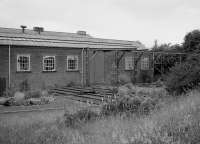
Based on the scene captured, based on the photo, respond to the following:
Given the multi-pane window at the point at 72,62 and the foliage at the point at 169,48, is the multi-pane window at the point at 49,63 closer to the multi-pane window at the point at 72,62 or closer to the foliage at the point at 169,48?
the multi-pane window at the point at 72,62

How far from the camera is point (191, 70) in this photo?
468 inches

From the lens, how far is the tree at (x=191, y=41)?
27.7m

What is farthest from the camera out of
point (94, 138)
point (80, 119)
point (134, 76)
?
point (134, 76)

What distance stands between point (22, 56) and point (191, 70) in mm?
13606

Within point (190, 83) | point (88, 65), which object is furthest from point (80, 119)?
point (88, 65)

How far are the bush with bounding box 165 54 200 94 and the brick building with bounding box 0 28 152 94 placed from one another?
10.0 m

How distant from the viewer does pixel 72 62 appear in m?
23.2

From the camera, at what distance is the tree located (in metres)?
27.7

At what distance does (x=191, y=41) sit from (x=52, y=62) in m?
15.7

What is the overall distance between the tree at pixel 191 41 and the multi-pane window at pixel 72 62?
13145 mm

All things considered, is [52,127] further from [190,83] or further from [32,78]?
[32,78]

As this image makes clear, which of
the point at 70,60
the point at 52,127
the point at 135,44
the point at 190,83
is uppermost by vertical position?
the point at 135,44

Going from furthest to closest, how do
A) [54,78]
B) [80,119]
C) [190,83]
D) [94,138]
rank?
[54,78] → [190,83] → [80,119] → [94,138]

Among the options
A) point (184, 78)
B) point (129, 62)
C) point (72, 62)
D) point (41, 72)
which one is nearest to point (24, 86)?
point (41, 72)
